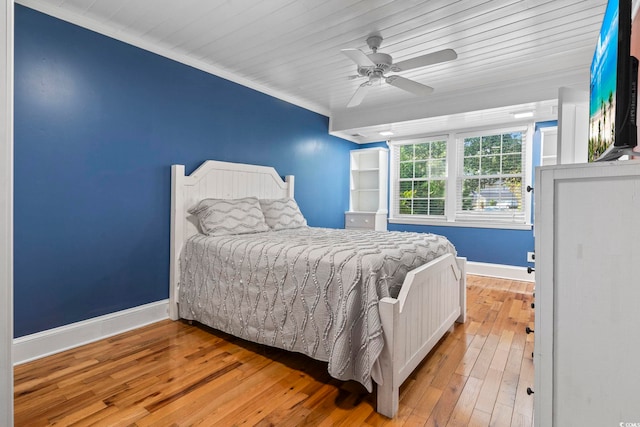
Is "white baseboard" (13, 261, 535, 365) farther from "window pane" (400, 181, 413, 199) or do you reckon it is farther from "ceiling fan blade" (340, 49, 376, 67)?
"window pane" (400, 181, 413, 199)

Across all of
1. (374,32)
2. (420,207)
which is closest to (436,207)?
(420,207)

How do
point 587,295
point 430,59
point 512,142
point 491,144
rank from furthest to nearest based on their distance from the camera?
point 491,144
point 512,142
point 430,59
point 587,295

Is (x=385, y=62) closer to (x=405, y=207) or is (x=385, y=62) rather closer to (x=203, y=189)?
(x=203, y=189)

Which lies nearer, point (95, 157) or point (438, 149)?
point (95, 157)

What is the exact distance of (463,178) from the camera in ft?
15.9

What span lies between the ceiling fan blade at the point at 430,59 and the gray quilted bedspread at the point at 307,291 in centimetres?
132

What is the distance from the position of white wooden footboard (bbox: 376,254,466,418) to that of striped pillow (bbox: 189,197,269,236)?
5.42 ft

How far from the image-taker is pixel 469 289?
12.9ft

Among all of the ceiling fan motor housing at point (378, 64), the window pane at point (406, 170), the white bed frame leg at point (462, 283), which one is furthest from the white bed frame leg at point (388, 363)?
the window pane at point (406, 170)

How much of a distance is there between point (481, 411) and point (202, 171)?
2.83 m

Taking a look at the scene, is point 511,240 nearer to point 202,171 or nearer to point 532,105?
point 532,105

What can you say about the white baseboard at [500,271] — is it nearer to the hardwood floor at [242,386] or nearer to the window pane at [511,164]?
the window pane at [511,164]

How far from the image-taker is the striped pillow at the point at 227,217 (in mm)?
2852

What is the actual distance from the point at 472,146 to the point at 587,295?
4.35 metres
